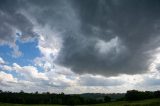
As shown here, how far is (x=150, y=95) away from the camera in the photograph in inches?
5768

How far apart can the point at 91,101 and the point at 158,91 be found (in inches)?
→ 1794

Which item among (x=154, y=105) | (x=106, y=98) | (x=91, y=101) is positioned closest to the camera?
(x=154, y=105)

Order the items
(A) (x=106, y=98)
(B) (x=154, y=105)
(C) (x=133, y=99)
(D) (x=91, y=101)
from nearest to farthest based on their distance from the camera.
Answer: (B) (x=154, y=105) → (C) (x=133, y=99) → (D) (x=91, y=101) → (A) (x=106, y=98)

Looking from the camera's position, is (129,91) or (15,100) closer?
(129,91)

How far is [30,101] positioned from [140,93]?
78.2m

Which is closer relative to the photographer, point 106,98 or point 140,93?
point 140,93

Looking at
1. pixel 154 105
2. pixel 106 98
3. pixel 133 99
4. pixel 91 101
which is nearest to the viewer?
pixel 154 105

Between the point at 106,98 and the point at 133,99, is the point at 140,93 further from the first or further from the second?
the point at 106,98

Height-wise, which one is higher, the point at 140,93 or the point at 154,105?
the point at 140,93

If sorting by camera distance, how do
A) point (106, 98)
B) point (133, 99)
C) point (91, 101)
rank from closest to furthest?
point (133, 99)
point (91, 101)
point (106, 98)

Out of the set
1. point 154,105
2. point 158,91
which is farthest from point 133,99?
point 154,105

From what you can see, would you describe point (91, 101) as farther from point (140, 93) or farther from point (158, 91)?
point (158, 91)

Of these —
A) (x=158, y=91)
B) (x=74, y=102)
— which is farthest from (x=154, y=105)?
(x=74, y=102)

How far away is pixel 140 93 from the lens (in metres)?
146
